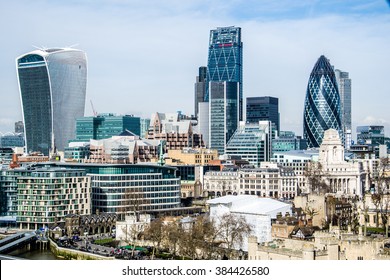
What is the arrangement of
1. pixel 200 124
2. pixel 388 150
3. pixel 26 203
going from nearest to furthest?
1. pixel 26 203
2. pixel 388 150
3. pixel 200 124

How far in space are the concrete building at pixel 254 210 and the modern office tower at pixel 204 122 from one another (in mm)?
17396

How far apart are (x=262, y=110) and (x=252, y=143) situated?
3751 millimetres

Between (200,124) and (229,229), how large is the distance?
21.0 metres

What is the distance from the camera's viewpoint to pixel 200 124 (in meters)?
33.7

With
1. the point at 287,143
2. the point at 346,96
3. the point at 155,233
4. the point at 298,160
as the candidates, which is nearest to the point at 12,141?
the point at 298,160

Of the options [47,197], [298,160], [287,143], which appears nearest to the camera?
[47,197]

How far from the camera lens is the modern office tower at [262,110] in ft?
121

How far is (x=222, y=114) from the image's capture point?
1325 inches

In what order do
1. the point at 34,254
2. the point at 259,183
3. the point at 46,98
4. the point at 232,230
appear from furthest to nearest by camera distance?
the point at 259,183, the point at 46,98, the point at 34,254, the point at 232,230

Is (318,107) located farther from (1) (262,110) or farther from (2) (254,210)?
(2) (254,210)

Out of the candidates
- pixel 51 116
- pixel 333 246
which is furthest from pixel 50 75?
pixel 333 246

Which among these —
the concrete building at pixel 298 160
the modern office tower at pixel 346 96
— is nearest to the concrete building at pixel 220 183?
the concrete building at pixel 298 160

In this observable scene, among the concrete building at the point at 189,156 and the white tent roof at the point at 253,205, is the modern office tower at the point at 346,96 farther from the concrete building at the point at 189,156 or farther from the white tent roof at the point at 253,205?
the concrete building at the point at 189,156
